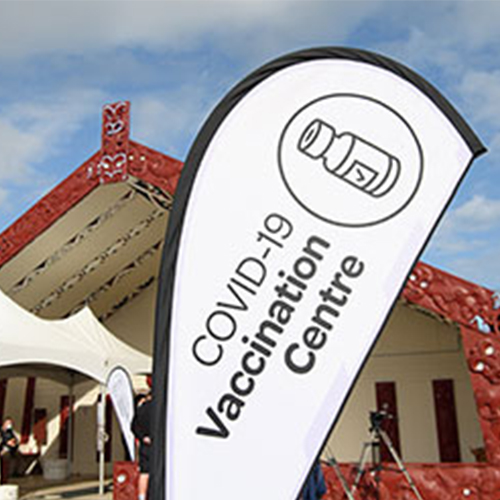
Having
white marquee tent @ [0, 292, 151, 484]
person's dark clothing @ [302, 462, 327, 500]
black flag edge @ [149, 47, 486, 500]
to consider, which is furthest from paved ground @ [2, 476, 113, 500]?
black flag edge @ [149, 47, 486, 500]

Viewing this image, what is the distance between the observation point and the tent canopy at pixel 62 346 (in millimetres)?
7652

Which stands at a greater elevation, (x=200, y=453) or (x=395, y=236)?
(x=395, y=236)

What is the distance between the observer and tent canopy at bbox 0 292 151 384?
301 inches

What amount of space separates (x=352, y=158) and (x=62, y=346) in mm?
7271

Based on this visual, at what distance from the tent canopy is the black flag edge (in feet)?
20.4

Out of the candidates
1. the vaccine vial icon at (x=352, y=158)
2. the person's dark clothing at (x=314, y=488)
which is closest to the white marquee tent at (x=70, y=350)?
the person's dark clothing at (x=314, y=488)

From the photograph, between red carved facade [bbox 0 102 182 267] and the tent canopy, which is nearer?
the tent canopy

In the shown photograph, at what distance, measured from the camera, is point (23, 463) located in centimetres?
1370

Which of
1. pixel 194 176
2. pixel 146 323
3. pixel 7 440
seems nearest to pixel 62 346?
pixel 7 440

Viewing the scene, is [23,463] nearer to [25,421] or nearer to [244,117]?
[25,421]

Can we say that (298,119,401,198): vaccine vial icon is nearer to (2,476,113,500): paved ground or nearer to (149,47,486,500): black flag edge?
(149,47,486,500): black flag edge

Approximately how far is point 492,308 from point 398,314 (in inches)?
177

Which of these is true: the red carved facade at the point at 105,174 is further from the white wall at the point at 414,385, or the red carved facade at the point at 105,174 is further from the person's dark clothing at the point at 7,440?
the white wall at the point at 414,385

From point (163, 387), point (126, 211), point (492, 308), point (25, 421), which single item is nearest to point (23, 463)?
point (25, 421)
